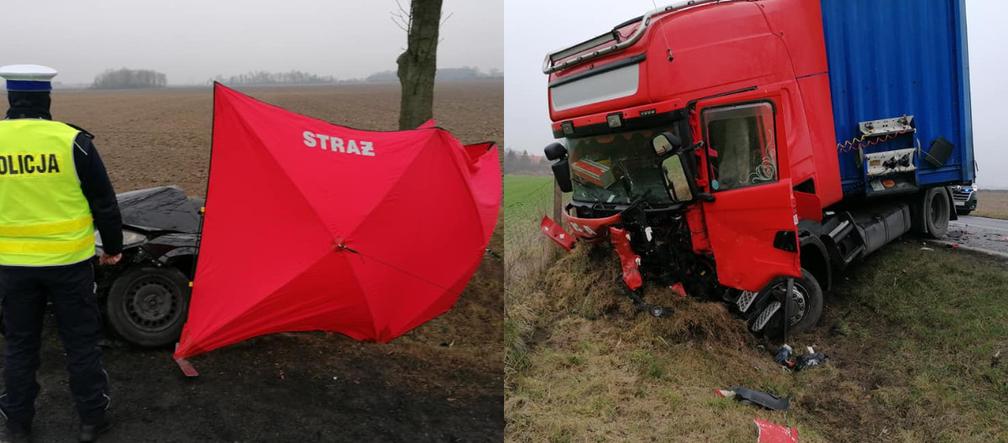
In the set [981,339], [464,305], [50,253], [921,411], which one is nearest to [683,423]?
[921,411]

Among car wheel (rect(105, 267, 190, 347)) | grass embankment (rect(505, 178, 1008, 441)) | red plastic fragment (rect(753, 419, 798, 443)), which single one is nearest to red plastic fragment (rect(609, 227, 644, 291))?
grass embankment (rect(505, 178, 1008, 441))

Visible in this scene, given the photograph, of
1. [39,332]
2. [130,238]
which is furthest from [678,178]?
[39,332]

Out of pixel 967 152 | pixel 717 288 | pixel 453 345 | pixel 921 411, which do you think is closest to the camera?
pixel 921 411

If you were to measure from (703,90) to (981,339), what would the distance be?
3.30 metres

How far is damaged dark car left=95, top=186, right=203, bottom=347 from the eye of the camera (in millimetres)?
4785

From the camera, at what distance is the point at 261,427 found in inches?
155

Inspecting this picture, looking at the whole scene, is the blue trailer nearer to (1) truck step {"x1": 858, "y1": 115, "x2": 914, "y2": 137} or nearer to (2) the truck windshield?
(1) truck step {"x1": 858, "y1": 115, "x2": 914, "y2": 137}

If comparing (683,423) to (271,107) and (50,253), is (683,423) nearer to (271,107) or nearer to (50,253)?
(271,107)

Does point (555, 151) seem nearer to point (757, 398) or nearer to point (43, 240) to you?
point (757, 398)

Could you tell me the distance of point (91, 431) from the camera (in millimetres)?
3684

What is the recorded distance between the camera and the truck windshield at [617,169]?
624 centimetres

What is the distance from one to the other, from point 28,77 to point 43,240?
91 centimetres

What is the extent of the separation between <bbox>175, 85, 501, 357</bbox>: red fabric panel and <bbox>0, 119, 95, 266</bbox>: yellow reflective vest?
0.85m

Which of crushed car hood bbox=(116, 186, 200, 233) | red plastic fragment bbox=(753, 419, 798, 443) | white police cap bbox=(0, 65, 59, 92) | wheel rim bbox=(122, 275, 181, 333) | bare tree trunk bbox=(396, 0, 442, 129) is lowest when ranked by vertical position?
red plastic fragment bbox=(753, 419, 798, 443)
